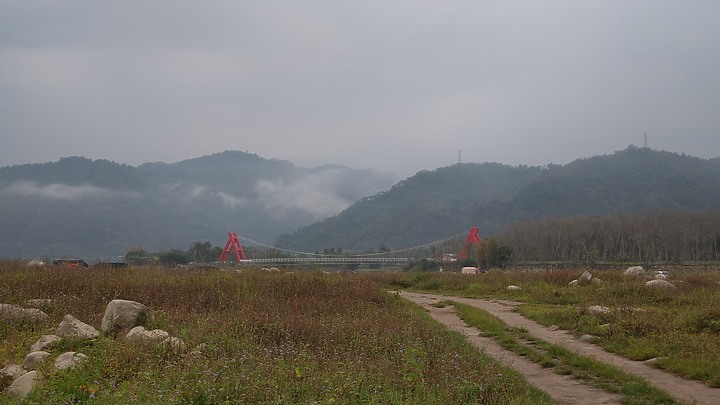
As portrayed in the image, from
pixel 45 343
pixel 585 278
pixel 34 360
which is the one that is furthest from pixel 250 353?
pixel 585 278

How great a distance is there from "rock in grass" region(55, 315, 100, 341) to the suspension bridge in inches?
2637

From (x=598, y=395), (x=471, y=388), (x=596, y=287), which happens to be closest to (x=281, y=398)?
(x=471, y=388)

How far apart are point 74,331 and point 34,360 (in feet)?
4.67

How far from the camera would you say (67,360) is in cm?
891

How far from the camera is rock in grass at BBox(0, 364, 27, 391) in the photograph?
8.57 metres

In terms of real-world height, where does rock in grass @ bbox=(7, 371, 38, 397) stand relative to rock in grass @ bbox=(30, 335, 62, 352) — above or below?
below

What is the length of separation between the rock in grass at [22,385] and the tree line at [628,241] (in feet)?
252

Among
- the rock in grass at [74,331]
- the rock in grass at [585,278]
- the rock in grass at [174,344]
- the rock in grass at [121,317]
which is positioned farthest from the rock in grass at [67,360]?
the rock in grass at [585,278]

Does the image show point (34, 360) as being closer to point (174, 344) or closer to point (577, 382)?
point (174, 344)

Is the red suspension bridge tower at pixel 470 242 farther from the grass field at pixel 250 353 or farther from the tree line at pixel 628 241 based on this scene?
the grass field at pixel 250 353

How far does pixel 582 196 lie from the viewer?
182 m

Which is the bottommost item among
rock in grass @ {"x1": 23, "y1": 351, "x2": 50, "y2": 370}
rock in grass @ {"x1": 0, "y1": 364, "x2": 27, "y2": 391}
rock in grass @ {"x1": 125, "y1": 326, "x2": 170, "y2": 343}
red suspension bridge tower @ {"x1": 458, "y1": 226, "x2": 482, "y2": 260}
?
rock in grass @ {"x1": 0, "y1": 364, "x2": 27, "y2": 391}

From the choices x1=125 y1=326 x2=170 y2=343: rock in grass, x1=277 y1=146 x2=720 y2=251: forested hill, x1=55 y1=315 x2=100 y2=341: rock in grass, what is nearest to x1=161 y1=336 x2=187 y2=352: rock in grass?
x1=125 y1=326 x2=170 y2=343: rock in grass

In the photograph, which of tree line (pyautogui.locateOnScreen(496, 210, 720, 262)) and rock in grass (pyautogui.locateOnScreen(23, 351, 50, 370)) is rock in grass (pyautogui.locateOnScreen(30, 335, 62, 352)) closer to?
rock in grass (pyautogui.locateOnScreen(23, 351, 50, 370))
